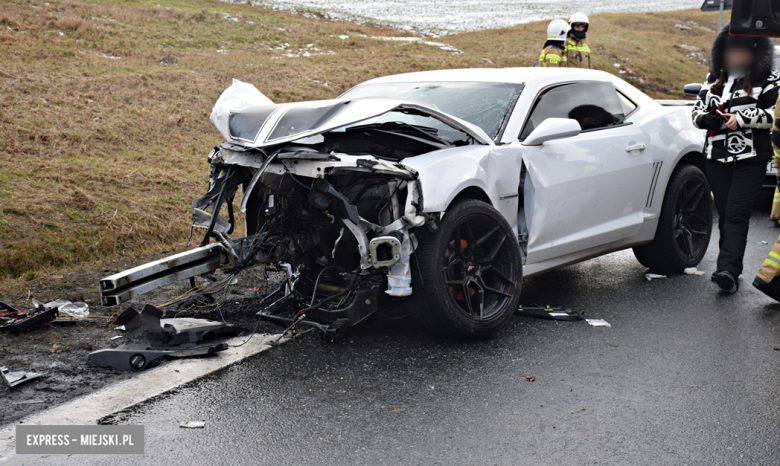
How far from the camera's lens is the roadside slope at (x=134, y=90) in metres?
6.23

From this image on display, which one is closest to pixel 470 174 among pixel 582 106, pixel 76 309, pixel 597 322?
pixel 597 322

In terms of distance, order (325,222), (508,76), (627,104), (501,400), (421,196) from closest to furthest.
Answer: (501,400) < (421,196) < (325,222) < (508,76) < (627,104)

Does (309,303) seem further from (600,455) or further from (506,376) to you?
(600,455)

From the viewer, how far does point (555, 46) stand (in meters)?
8.95

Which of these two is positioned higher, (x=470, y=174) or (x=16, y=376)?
(x=470, y=174)

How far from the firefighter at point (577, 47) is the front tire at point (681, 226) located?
3.55m

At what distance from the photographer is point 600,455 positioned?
298 centimetres

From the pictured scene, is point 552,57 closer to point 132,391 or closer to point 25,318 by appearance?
point 25,318

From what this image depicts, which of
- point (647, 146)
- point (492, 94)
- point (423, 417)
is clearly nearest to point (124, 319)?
point (423, 417)

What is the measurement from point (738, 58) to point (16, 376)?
18.1ft

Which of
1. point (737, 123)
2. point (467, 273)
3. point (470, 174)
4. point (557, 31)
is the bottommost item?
point (467, 273)

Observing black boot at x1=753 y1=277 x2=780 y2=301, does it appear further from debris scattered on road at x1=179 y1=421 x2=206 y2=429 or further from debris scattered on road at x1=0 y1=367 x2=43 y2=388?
debris scattered on road at x1=0 y1=367 x2=43 y2=388

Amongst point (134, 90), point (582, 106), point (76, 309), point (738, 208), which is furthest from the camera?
point (134, 90)

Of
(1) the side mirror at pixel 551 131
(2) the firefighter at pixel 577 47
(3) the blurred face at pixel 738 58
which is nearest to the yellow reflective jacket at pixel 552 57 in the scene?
(2) the firefighter at pixel 577 47
